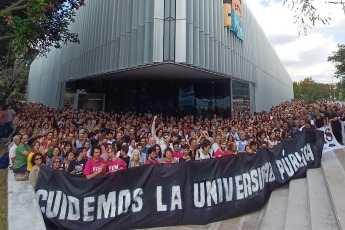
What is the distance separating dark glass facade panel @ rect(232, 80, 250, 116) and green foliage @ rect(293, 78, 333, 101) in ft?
286

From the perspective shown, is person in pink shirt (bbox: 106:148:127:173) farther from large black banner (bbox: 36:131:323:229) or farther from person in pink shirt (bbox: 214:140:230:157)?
person in pink shirt (bbox: 214:140:230:157)

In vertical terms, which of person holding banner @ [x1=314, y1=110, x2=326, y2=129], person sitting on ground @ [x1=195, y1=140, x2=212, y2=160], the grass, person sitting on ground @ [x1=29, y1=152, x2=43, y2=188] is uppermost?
person holding banner @ [x1=314, y1=110, x2=326, y2=129]

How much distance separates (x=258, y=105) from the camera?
26.3 metres

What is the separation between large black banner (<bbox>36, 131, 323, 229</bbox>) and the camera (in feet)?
19.1

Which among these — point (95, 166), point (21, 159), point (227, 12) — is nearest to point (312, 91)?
point (227, 12)

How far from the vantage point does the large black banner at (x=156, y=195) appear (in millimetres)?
5824

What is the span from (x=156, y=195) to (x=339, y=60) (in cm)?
5655

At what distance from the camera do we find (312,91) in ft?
344

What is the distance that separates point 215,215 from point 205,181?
0.81m

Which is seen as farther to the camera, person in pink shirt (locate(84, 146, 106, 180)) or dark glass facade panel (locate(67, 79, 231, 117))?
dark glass facade panel (locate(67, 79, 231, 117))

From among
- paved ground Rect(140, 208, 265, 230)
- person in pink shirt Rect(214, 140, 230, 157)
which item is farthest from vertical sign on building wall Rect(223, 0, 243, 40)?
paved ground Rect(140, 208, 265, 230)

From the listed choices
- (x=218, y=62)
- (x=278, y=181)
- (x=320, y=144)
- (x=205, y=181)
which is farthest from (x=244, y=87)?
(x=205, y=181)

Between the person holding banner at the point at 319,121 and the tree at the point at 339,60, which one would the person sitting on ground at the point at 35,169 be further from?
the tree at the point at 339,60

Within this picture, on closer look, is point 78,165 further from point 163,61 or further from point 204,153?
point 163,61
